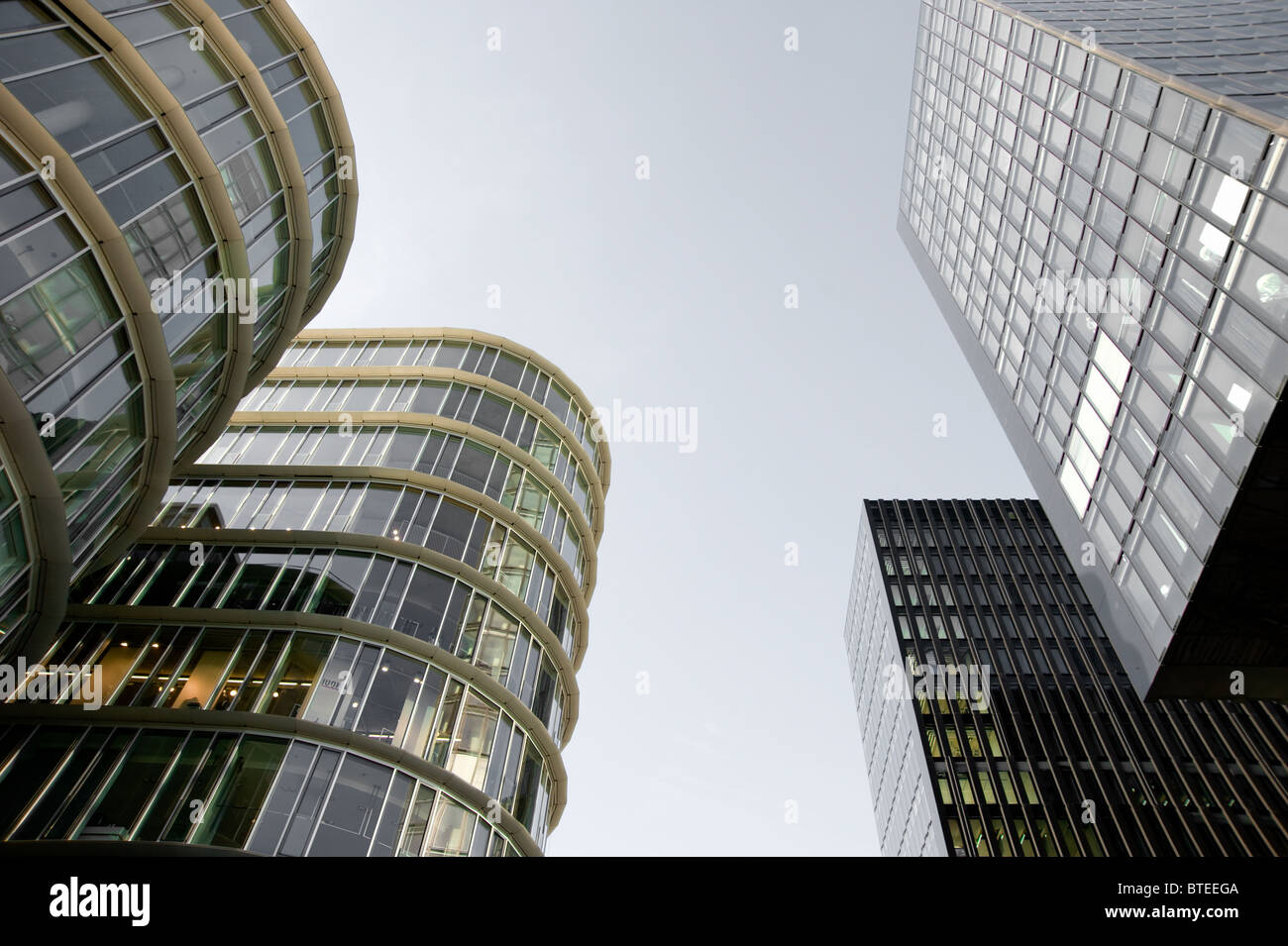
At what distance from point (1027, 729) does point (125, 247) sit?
2038 inches

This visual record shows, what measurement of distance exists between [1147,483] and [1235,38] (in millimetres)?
15513

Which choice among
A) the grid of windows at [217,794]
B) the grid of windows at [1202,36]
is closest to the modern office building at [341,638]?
the grid of windows at [217,794]

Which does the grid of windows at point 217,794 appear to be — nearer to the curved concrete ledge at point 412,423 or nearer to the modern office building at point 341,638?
the modern office building at point 341,638

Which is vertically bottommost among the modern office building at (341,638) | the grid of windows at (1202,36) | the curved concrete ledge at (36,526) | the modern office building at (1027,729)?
the modern office building at (1027,729)

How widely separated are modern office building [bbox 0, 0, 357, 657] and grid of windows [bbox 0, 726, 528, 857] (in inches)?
163

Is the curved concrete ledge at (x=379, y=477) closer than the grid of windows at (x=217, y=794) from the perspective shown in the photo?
No

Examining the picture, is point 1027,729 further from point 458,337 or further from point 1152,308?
point 458,337

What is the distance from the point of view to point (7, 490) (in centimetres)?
1190

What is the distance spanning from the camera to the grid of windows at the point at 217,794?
15.5 meters

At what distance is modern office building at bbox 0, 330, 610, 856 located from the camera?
644 inches

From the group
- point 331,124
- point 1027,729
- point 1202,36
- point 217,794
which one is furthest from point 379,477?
point 1027,729

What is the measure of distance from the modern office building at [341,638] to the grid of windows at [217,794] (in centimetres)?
4

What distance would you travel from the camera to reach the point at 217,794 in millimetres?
16047
